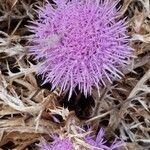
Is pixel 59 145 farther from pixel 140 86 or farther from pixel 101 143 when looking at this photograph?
pixel 140 86

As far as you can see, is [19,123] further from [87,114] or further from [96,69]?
[96,69]

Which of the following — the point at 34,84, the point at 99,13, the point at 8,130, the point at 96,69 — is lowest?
the point at 8,130

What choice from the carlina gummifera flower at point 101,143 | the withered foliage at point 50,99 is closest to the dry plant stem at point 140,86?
the withered foliage at point 50,99

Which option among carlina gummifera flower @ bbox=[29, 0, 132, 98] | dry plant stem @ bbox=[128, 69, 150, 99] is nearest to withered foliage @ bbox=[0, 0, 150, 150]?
dry plant stem @ bbox=[128, 69, 150, 99]

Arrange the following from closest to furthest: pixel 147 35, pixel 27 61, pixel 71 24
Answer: pixel 71 24
pixel 147 35
pixel 27 61

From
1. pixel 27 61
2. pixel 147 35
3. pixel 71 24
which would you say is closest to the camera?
pixel 71 24

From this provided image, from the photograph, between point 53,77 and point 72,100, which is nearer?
point 53,77

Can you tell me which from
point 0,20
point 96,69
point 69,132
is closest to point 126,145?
point 69,132

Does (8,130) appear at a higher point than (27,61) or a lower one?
lower
